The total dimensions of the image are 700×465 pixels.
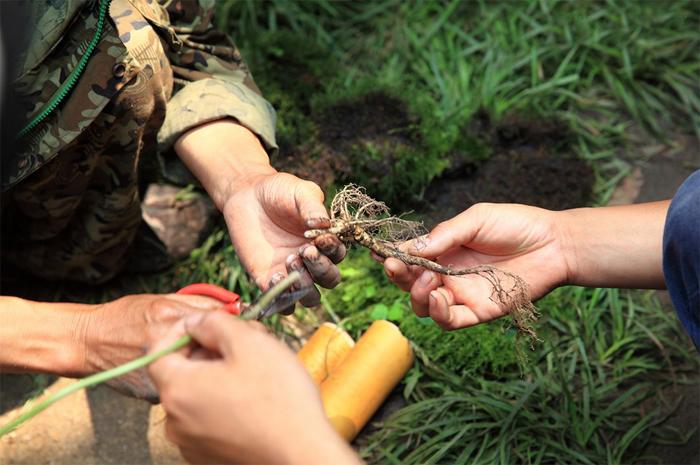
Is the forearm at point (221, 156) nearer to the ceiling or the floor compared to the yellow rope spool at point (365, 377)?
nearer to the ceiling

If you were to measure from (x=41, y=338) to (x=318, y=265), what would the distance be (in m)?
0.68

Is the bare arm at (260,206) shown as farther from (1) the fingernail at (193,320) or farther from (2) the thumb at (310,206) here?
(1) the fingernail at (193,320)

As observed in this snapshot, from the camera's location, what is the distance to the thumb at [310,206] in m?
1.77

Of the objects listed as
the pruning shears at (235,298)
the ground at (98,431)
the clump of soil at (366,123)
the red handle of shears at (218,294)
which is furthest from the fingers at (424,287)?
the clump of soil at (366,123)

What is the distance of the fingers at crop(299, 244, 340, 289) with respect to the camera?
5.83 ft

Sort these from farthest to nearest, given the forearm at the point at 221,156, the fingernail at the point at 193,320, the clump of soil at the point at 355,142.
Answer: the clump of soil at the point at 355,142 → the forearm at the point at 221,156 → the fingernail at the point at 193,320

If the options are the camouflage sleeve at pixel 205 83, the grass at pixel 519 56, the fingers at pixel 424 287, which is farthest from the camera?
the grass at pixel 519 56

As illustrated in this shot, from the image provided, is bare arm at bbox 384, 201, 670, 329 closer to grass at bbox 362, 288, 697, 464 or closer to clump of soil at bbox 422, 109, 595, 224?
grass at bbox 362, 288, 697, 464

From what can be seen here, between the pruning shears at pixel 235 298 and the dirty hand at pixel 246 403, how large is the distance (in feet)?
1.12

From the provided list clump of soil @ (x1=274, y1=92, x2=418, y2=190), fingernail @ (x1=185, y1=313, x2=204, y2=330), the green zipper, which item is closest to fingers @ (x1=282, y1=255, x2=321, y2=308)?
fingernail @ (x1=185, y1=313, x2=204, y2=330)

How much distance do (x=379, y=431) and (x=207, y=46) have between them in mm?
1383

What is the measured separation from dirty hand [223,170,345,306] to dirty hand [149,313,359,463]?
1.71ft

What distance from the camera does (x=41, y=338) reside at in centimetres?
176

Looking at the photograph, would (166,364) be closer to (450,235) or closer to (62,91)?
(450,235)
